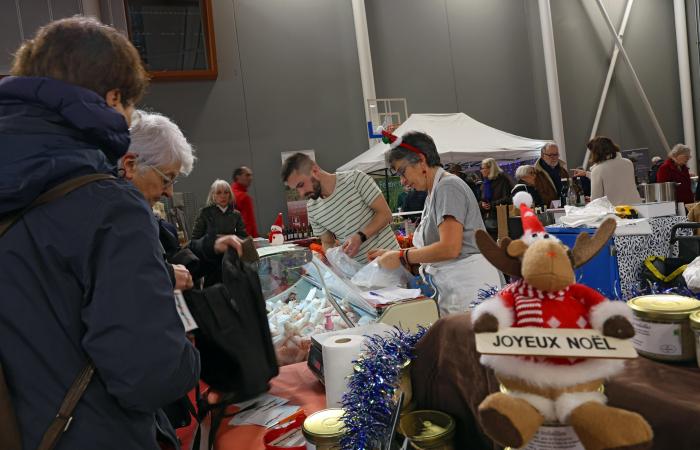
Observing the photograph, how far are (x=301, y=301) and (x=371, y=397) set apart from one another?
118 centimetres

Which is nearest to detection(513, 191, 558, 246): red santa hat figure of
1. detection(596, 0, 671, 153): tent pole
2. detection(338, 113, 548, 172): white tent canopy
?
detection(338, 113, 548, 172): white tent canopy

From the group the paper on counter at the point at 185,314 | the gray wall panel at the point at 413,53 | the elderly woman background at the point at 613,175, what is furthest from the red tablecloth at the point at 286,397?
the gray wall panel at the point at 413,53

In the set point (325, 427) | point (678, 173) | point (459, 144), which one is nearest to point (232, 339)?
point (325, 427)

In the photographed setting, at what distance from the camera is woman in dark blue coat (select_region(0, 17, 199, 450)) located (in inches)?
31.0

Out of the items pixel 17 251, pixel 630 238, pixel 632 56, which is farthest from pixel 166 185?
pixel 632 56

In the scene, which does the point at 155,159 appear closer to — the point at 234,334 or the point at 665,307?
the point at 234,334

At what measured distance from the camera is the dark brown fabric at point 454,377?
2.96 feet

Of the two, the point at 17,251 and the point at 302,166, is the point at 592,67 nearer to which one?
the point at 302,166

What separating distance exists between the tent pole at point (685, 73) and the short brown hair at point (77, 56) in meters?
12.0

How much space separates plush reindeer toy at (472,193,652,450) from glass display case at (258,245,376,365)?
1134mm

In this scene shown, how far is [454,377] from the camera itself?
957mm

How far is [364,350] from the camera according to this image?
3.62 ft

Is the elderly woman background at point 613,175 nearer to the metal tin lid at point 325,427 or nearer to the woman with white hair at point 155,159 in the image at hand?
the woman with white hair at point 155,159

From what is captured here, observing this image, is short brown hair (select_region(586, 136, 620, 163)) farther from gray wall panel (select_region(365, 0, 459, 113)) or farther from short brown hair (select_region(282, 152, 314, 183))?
gray wall panel (select_region(365, 0, 459, 113))
